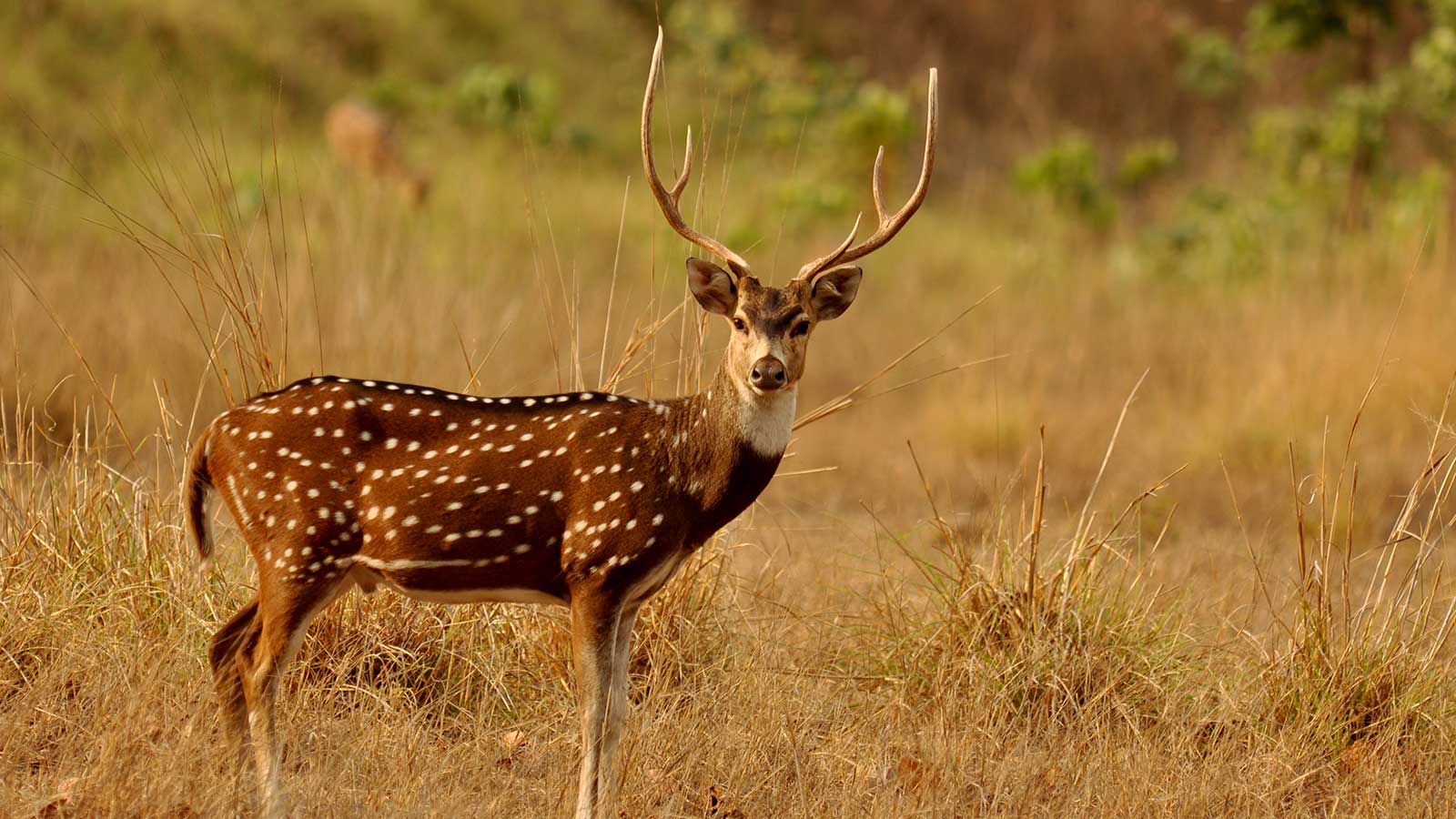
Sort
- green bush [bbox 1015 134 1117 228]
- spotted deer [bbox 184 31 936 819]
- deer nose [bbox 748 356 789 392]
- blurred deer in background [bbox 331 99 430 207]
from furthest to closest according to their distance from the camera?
green bush [bbox 1015 134 1117 228], blurred deer in background [bbox 331 99 430 207], spotted deer [bbox 184 31 936 819], deer nose [bbox 748 356 789 392]

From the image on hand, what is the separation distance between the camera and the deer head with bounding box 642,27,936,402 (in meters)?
4.88

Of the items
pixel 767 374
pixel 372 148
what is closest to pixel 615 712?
pixel 767 374

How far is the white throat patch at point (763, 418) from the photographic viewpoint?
4934mm

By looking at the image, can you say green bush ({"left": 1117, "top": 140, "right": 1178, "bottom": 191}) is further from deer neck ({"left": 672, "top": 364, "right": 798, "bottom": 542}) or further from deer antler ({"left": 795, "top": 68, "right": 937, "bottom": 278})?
deer neck ({"left": 672, "top": 364, "right": 798, "bottom": 542})

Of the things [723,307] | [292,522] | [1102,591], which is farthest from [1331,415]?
[292,522]

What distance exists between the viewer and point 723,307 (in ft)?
17.3

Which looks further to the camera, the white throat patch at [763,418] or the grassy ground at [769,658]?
the grassy ground at [769,658]

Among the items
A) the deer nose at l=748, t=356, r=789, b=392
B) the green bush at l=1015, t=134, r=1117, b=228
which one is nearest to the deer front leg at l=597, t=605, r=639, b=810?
the deer nose at l=748, t=356, r=789, b=392

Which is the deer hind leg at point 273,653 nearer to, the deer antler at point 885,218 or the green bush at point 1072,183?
the deer antler at point 885,218

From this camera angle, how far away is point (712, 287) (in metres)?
5.20

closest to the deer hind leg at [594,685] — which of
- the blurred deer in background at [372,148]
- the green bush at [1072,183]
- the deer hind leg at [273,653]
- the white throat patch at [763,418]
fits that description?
the white throat patch at [763,418]

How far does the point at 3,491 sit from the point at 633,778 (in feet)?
8.56

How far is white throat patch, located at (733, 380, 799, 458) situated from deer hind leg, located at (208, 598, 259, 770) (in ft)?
5.17

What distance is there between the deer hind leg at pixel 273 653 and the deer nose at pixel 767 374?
134cm
